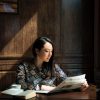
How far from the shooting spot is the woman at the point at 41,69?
112 inches

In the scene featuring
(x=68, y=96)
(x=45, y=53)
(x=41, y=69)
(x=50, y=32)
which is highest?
(x=50, y=32)

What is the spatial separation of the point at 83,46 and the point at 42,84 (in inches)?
56.5

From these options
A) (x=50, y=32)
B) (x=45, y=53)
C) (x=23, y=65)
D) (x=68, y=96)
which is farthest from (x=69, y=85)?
(x=50, y=32)

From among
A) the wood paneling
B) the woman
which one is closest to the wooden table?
the woman

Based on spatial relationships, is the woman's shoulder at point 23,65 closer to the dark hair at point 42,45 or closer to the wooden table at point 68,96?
the dark hair at point 42,45

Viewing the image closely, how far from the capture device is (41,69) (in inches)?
116

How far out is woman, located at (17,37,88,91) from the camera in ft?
9.30

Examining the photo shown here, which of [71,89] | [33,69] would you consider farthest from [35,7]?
[71,89]

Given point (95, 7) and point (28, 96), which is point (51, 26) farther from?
point (28, 96)

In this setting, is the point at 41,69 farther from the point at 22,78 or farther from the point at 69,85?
the point at 69,85

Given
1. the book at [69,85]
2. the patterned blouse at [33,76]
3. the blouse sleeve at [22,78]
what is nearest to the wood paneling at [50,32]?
the patterned blouse at [33,76]

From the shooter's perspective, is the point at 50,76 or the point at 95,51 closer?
the point at 50,76

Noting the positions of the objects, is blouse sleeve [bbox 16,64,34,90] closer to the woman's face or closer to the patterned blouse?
the patterned blouse

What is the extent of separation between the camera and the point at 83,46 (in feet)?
13.4
